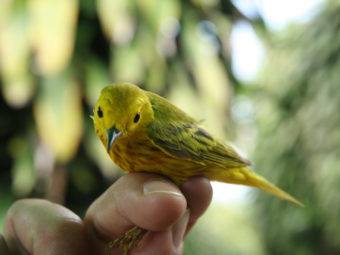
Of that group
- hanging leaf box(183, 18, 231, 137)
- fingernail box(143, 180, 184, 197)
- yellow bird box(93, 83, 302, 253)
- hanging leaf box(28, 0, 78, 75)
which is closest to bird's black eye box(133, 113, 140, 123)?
yellow bird box(93, 83, 302, 253)

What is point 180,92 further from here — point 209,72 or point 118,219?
point 118,219

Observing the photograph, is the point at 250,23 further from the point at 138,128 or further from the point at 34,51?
the point at 138,128

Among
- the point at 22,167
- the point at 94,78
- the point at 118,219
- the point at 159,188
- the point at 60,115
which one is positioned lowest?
the point at 22,167

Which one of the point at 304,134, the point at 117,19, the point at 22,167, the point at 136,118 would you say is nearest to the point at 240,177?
the point at 136,118

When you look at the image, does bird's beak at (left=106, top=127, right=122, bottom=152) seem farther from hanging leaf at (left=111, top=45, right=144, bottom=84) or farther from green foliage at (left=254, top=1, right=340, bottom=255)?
hanging leaf at (left=111, top=45, right=144, bottom=84)

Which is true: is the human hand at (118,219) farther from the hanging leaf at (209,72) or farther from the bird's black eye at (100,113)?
the hanging leaf at (209,72)

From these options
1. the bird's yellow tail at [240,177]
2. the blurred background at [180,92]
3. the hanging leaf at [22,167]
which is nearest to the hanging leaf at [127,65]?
the blurred background at [180,92]

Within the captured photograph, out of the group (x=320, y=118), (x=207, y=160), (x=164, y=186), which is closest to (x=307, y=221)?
(x=320, y=118)

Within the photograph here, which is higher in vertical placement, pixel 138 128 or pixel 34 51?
pixel 138 128
